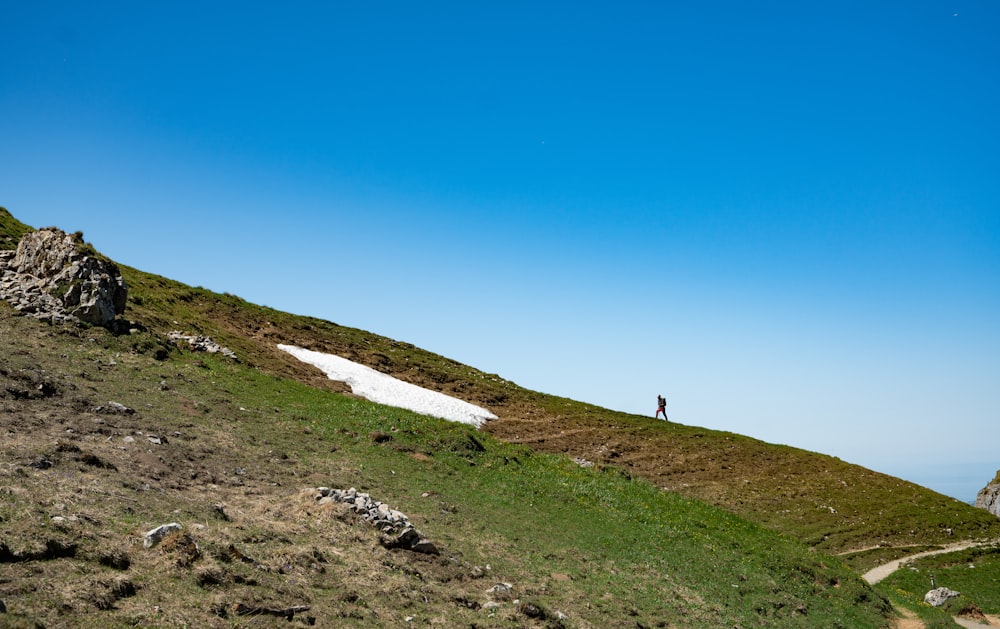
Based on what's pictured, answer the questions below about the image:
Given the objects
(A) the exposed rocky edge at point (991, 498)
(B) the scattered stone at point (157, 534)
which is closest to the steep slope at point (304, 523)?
(B) the scattered stone at point (157, 534)

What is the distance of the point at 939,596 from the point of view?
97.8ft

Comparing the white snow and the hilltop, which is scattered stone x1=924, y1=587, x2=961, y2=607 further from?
the white snow

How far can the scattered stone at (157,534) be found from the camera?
12568 mm

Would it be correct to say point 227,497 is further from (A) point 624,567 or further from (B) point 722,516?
(B) point 722,516

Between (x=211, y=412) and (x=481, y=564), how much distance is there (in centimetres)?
1471

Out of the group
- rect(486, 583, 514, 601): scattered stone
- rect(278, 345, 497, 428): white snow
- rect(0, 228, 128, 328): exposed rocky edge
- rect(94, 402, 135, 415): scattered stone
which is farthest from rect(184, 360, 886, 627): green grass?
rect(278, 345, 497, 428): white snow

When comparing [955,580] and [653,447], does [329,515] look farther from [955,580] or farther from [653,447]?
[653,447]

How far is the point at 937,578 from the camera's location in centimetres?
3456

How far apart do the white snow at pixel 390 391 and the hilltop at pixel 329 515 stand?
241 cm

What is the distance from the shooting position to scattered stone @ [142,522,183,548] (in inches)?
495

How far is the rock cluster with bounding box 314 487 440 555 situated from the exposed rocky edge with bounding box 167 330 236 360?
20.8 meters

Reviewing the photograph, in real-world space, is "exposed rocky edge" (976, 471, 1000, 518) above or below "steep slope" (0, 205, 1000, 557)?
above

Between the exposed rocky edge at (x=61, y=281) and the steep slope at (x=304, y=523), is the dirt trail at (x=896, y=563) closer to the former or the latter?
the steep slope at (x=304, y=523)

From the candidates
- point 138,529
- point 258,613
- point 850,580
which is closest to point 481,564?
point 258,613
